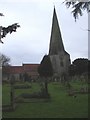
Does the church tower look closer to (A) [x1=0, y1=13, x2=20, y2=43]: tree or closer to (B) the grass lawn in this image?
(B) the grass lawn

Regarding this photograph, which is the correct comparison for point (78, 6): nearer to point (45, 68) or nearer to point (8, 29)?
point (8, 29)

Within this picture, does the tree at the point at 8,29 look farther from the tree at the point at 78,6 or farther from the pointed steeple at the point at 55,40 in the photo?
the pointed steeple at the point at 55,40

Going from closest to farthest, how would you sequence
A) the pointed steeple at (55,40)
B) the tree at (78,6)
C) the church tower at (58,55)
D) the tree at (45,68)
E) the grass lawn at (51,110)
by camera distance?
the tree at (78,6)
the grass lawn at (51,110)
the tree at (45,68)
the pointed steeple at (55,40)
the church tower at (58,55)

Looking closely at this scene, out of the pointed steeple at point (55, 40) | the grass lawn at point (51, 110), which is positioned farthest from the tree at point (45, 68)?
the grass lawn at point (51, 110)

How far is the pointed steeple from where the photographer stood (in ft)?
219

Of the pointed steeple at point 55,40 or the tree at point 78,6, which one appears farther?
the pointed steeple at point 55,40

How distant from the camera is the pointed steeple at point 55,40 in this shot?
66.7m

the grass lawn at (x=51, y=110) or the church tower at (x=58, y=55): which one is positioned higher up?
the church tower at (x=58, y=55)

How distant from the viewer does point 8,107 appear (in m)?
17.6

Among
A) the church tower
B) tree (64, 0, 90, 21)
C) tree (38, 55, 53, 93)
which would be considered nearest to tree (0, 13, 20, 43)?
tree (64, 0, 90, 21)

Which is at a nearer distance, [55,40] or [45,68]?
[45,68]

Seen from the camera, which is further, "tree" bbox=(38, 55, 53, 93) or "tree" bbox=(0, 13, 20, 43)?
"tree" bbox=(38, 55, 53, 93)

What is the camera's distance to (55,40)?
2810 inches

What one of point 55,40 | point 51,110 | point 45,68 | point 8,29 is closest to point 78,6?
point 8,29
